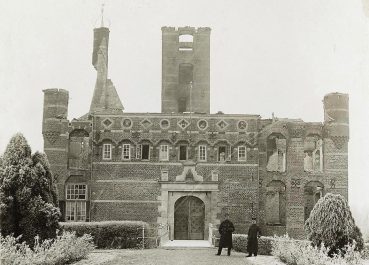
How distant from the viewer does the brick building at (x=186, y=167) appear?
34.2 meters

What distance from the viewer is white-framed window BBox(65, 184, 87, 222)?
34688 millimetres

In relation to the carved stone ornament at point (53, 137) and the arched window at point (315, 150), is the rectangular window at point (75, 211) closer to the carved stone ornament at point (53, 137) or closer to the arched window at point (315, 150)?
the carved stone ornament at point (53, 137)

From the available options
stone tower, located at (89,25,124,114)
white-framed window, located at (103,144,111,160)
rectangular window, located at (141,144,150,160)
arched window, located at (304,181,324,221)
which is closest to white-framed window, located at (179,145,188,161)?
rectangular window, located at (141,144,150,160)

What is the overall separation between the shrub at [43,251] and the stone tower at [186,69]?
2262 centimetres

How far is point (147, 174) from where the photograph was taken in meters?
34.4

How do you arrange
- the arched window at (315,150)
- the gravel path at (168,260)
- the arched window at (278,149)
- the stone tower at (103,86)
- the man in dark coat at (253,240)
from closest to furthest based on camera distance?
the gravel path at (168,260) → the man in dark coat at (253,240) → the arched window at (278,149) → the arched window at (315,150) → the stone tower at (103,86)

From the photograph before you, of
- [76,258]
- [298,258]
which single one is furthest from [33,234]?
[298,258]

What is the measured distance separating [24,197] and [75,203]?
59.0 ft

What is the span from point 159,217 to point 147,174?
101 inches

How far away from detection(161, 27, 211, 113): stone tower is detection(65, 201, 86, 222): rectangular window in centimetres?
983

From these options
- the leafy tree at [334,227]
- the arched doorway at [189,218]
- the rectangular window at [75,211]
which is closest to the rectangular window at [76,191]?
the rectangular window at [75,211]

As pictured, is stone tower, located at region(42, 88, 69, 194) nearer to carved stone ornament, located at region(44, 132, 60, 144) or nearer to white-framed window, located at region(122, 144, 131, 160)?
carved stone ornament, located at region(44, 132, 60, 144)

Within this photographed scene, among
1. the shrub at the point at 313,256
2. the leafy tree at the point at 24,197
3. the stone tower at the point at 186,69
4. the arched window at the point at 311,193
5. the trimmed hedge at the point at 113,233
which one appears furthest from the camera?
the stone tower at the point at 186,69

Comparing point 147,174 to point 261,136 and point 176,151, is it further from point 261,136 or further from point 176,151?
point 261,136
